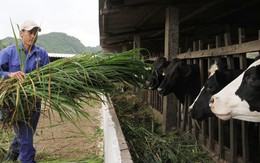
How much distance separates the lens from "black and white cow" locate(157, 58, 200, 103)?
3689 millimetres

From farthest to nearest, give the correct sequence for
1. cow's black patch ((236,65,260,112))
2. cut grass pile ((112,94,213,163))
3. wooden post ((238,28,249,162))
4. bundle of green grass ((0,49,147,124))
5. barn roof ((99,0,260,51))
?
barn roof ((99,0,260,51)) → cut grass pile ((112,94,213,163)) → wooden post ((238,28,249,162)) → bundle of green grass ((0,49,147,124)) → cow's black patch ((236,65,260,112))

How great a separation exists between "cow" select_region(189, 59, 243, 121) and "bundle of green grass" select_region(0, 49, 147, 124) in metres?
0.90

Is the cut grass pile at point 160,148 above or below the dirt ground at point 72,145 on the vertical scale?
above

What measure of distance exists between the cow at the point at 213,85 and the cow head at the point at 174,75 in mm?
737

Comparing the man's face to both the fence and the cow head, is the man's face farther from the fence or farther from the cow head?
the fence

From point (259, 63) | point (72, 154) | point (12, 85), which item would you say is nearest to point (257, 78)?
point (259, 63)

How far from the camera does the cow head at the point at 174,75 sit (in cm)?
368

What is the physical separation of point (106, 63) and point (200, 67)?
1356mm

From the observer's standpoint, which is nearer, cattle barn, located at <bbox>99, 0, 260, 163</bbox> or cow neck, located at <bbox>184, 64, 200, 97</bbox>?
cattle barn, located at <bbox>99, 0, 260, 163</bbox>

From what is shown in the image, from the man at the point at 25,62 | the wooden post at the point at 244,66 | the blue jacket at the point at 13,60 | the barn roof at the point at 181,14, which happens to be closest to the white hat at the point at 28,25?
the man at the point at 25,62

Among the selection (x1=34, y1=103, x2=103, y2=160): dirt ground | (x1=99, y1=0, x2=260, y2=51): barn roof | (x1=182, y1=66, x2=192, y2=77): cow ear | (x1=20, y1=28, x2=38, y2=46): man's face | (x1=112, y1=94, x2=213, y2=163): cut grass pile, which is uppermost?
(x1=99, y1=0, x2=260, y2=51): barn roof

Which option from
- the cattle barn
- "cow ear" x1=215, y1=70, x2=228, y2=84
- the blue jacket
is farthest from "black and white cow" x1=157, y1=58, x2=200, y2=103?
the blue jacket

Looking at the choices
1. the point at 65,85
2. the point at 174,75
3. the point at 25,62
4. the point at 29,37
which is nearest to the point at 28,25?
the point at 29,37

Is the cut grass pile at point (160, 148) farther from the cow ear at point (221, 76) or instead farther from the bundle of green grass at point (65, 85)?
the cow ear at point (221, 76)
